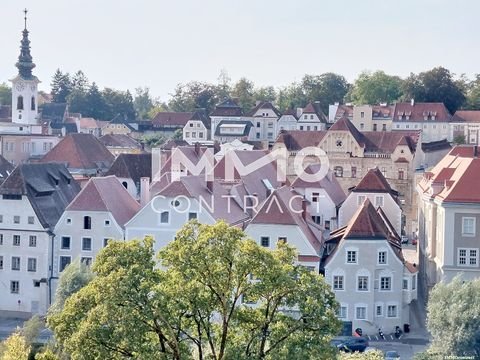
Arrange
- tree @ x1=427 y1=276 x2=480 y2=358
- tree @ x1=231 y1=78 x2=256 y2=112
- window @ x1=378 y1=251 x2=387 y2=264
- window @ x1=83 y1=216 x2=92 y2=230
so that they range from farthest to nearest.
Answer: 1. tree @ x1=231 y1=78 x2=256 y2=112
2. window @ x1=83 y1=216 x2=92 y2=230
3. window @ x1=378 y1=251 x2=387 y2=264
4. tree @ x1=427 y1=276 x2=480 y2=358

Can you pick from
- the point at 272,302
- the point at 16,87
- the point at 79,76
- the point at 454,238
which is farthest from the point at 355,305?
the point at 79,76

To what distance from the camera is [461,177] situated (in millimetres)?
42969

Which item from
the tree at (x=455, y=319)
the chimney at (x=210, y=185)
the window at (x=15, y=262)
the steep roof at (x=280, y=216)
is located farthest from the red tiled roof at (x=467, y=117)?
the tree at (x=455, y=319)

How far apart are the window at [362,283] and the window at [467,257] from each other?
4.14 meters

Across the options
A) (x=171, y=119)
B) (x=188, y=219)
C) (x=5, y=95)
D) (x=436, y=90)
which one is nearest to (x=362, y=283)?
(x=188, y=219)

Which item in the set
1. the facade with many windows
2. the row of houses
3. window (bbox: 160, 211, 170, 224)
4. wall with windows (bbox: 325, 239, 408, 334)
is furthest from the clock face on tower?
wall with windows (bbox: 325, 239, 408, 334)

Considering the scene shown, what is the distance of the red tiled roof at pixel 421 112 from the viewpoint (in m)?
100

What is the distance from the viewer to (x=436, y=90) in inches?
4321

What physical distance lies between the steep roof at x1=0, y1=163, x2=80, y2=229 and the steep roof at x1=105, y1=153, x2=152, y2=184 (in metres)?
7.81

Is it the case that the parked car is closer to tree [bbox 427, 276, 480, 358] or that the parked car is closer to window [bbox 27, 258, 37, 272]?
tree [bbox 427, 276, 480, 358]

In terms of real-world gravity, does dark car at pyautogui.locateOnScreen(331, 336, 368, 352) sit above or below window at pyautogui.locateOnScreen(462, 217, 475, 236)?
below

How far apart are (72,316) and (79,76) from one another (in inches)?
5387

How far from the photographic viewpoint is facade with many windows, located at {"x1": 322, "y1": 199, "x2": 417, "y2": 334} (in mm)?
40875

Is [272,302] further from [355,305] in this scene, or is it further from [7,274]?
[7,274]
